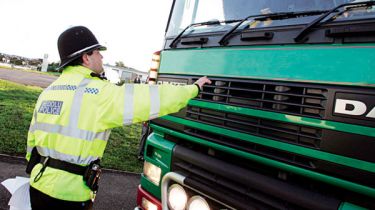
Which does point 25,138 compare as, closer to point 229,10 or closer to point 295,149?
point 229,10

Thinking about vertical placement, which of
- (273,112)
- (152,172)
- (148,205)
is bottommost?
(148,205)

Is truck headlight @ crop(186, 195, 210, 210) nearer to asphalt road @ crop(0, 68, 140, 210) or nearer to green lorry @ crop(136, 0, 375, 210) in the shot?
green lorry @ crop(136, 0, 375, 210)

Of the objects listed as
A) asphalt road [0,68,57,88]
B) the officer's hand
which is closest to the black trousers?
the officer's hand

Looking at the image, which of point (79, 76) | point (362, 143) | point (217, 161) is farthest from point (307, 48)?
point (79, 76)

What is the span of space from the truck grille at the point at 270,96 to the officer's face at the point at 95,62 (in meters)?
0.83

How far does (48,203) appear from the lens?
225 cm

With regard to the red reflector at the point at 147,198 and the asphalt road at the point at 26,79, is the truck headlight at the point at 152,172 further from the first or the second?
the asphalt road at the point at 26,79

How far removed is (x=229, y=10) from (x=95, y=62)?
4.03ft

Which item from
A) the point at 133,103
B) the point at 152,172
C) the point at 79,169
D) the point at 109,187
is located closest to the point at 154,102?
the point at 133,103

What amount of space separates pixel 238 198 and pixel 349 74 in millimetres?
1052

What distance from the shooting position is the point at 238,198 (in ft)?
7.19

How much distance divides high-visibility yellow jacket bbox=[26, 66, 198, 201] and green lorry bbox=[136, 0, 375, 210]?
40 centimetres

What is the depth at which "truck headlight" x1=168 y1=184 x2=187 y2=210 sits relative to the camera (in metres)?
2.56

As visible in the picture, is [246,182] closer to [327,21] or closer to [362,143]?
[362,143]
